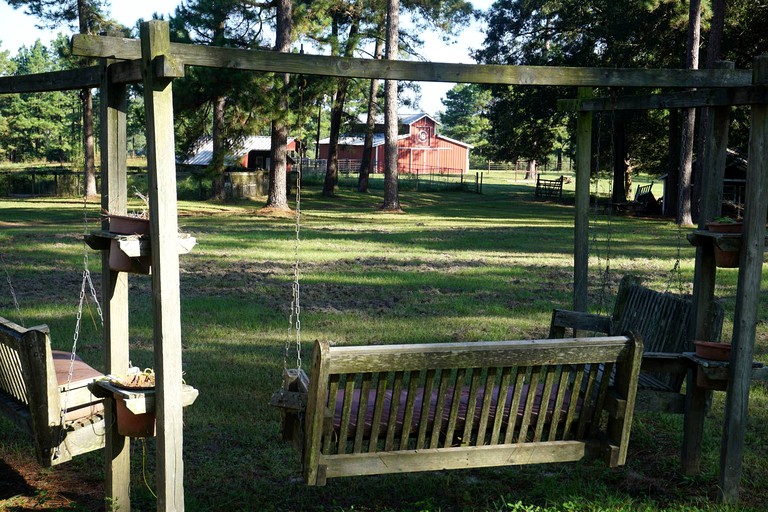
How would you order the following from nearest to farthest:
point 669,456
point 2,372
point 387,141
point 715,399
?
point 2,372
point 669,456
point 715,399
point 387,141

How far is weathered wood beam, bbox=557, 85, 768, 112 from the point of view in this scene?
5305 millimetres

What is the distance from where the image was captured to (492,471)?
589cm

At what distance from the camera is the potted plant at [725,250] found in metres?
5.48

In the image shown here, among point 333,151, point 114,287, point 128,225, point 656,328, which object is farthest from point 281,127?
point 128,225

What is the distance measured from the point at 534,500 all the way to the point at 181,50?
3418 mm

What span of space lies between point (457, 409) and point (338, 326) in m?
5.44

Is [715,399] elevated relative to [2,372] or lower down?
lower down

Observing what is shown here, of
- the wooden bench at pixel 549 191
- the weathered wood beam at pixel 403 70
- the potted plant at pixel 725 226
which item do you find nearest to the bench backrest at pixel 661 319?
the potted plant at pixel 725 226

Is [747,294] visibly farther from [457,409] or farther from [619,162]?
[619,162]

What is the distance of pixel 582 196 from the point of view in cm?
700

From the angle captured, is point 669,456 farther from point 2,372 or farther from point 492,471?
point 2,372

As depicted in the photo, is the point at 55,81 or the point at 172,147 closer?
the point at 172,147

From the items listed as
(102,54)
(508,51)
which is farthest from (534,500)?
(508,51)

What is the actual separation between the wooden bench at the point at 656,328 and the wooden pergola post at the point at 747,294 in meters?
0.35
